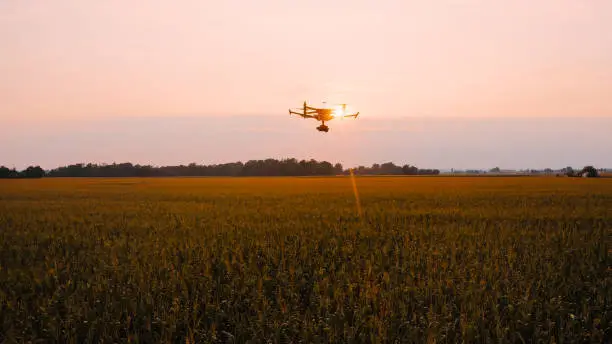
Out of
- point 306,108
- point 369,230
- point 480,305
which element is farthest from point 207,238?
point 306,108

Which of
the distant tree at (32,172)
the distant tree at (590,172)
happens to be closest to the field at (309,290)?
the distant tree at (590,172)

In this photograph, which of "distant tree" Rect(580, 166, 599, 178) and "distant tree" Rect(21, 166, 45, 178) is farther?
"distant tree" Rect(21, 166, 45, 178)

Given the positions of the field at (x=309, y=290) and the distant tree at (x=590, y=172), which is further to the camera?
the distant tree at (x=590, y=172)

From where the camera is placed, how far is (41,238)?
43.9 ft

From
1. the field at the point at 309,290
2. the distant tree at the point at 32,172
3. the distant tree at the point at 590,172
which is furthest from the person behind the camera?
the distant tree at the point at 32,172

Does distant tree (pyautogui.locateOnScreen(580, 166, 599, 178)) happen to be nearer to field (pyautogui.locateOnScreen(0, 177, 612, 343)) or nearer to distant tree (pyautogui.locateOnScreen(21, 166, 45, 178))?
field (pyautogui.locateOnScreen(0, 177, 612, 343))

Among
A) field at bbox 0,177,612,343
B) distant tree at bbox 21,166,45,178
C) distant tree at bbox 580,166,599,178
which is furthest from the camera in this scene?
distant tree at bbox 21,166,45,178

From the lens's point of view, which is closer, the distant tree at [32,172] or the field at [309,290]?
the field at [309,290]

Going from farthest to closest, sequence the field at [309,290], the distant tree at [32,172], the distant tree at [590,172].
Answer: the distant tree at [32,172] < the distant tree at [590,172] < the field at [309,290]

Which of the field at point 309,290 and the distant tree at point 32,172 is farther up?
the distant tree at point 32,172

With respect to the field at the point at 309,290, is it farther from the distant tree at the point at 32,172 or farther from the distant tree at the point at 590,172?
the distant tree at the point at 32,172

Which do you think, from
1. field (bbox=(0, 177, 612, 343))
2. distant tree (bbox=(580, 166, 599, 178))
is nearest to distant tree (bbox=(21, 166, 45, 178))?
field (bbox=(0, 177, 612, 343))

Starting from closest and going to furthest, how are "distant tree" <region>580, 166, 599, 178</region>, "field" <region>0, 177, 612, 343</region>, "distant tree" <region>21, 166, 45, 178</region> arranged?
"field" <region>0, 177, 612, 343</region>
"distant tree" <region>580, 166, 599, 178</region>
"distant tree" <region>21, 166, 45, 178</region>

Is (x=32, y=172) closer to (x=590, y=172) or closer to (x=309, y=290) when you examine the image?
(x=309, y=290)
